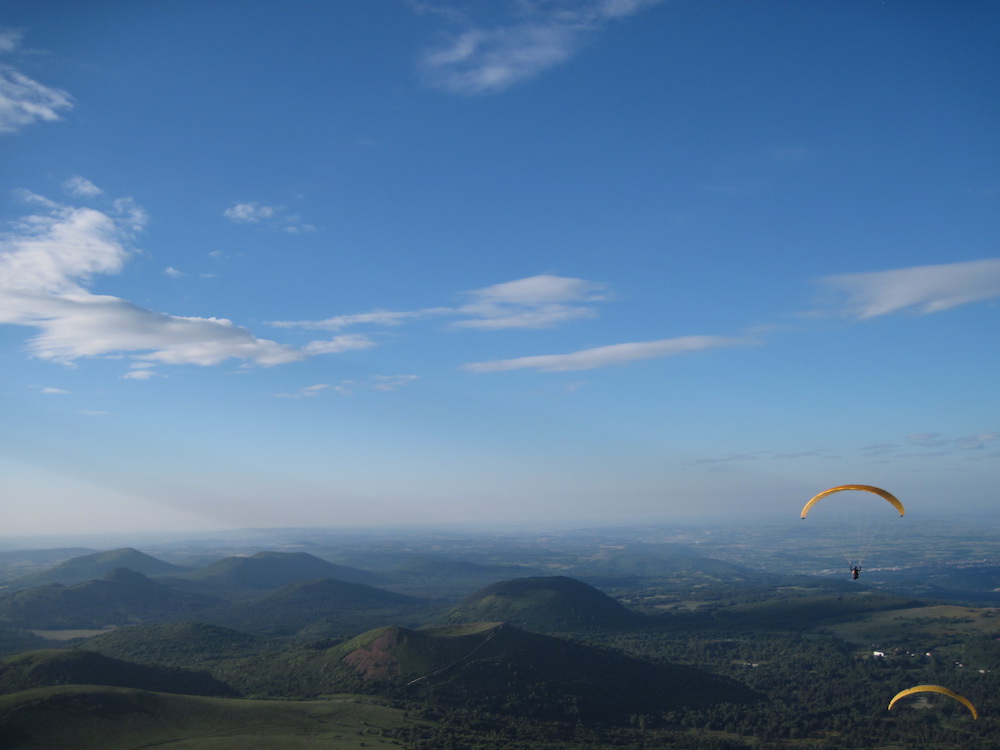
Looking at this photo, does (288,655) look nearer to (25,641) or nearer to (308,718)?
(308,718)

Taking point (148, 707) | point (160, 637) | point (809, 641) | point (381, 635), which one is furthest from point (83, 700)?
point (809, 641)

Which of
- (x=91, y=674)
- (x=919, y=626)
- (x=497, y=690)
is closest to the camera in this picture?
(x=91, y=674)

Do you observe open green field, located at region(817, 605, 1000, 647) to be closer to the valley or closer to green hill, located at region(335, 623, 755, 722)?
the valley

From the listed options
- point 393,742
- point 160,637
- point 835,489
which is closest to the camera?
point 835,489

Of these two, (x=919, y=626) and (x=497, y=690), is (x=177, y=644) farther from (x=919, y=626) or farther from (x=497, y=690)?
(x=919, y=626)

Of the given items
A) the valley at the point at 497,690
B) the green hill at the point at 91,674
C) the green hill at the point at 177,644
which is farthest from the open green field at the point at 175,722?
the green hill at the point at 177,644

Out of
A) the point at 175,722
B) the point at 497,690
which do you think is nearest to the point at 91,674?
the point at 175,722
